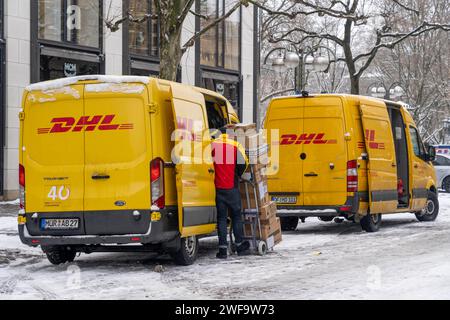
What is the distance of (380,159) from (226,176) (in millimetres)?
5560

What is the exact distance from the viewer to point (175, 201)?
35.3 ft

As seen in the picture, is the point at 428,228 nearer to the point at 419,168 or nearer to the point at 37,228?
the point at 419,168

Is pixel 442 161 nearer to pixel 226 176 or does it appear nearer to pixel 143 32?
pixel 143 32

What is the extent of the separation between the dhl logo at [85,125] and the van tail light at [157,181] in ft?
1.80

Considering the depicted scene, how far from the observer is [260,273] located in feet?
33.5

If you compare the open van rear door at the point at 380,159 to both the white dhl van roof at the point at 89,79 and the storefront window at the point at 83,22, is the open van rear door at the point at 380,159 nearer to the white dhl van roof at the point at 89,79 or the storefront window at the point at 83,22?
the white dhl van roof at the point at 89,79

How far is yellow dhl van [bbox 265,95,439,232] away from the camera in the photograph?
1538cm

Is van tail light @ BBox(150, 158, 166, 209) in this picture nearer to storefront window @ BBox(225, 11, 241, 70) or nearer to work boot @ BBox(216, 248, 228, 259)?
work boot @ BBox(216, 248, 228, 259)

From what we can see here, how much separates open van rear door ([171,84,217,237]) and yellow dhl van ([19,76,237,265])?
0.03 metres

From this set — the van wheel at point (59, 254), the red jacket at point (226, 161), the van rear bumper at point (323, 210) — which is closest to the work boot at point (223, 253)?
the red jacket at point (226, 161)

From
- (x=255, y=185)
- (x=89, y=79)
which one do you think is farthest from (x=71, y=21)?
(x=89, y=79)

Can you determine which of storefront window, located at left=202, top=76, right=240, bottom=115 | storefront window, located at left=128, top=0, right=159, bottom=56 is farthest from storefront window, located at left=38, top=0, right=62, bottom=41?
storefront window, located at left=202, top=76, right=240, bottom=115

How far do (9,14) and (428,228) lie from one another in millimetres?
11643

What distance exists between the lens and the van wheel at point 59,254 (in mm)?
11273
